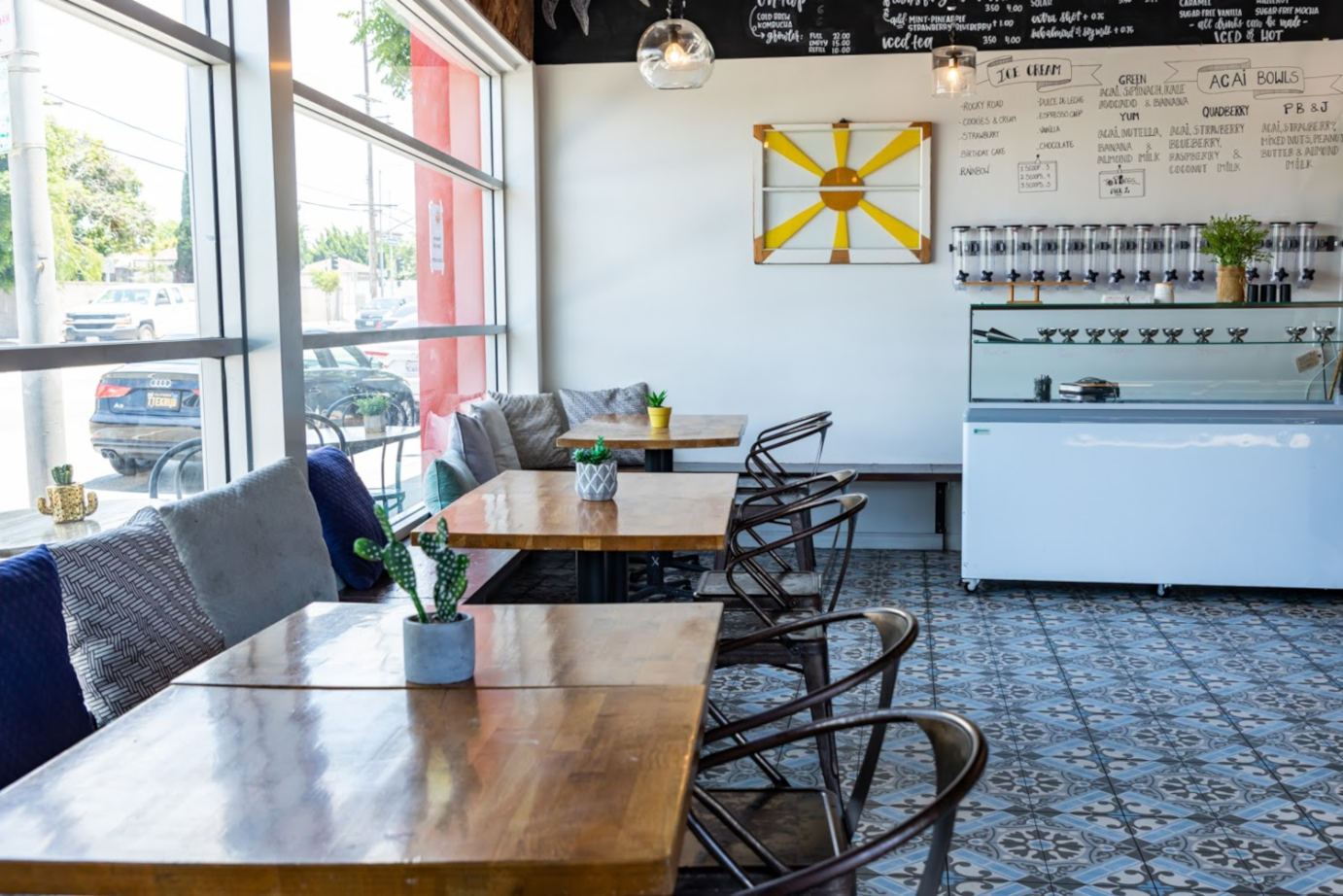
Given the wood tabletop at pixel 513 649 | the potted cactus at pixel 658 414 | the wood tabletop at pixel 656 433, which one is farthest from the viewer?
the potted cactus at pixel 658 414

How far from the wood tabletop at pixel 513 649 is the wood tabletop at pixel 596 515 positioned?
512 millimetres

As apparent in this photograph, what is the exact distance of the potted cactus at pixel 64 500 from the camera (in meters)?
3.01

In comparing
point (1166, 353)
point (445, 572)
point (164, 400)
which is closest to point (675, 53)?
point (164, 400)

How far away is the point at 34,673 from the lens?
2.23 m

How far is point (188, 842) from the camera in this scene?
4.60ft

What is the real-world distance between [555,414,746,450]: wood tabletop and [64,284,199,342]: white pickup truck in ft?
6.44

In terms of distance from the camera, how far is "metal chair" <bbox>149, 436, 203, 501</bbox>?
355 centimetres

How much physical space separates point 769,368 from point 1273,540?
9.33ft

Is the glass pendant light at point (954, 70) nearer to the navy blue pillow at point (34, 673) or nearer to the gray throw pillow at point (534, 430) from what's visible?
the gray throw pillow at point (534, 430)

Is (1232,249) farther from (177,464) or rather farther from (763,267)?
(177,464)

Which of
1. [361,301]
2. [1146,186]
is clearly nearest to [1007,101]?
[1146,186]

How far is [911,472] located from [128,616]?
16.0 ft

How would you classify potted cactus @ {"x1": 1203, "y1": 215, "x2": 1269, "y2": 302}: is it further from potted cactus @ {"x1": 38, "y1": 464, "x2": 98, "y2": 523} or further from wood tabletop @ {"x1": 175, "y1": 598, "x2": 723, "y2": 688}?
Answer: potted cactus @ {"x1": 38, "y1": 464, "x2": 98, "y2": 523}

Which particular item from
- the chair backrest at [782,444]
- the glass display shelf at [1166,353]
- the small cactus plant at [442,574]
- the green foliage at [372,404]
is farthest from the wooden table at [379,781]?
the glass display shelf at [1166,353]
